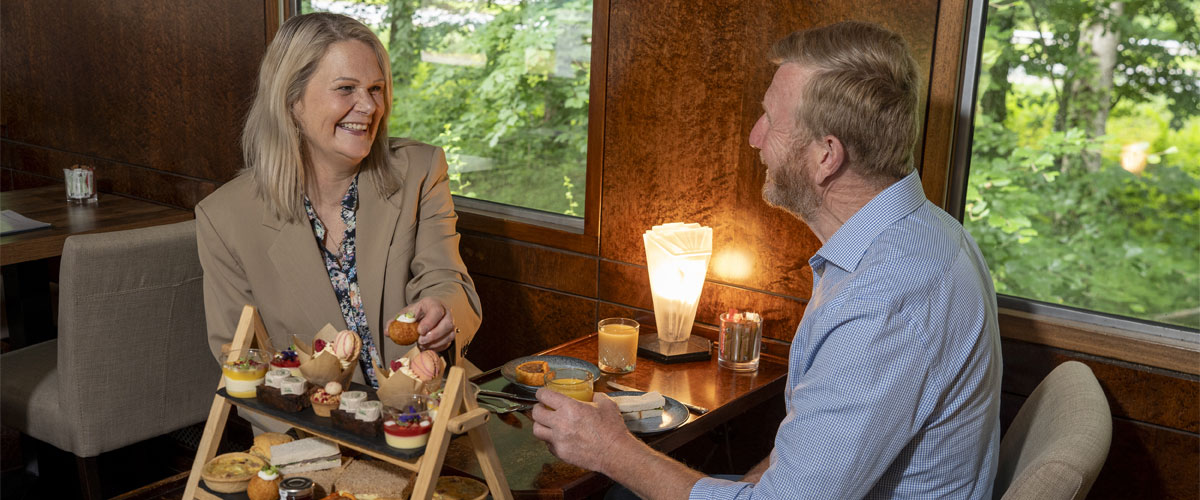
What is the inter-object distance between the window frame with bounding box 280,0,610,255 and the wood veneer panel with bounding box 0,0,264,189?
1133mm

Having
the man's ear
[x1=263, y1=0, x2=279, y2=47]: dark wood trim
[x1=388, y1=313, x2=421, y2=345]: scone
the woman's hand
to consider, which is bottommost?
the woman's hand

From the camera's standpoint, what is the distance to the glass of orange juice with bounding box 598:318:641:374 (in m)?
2.04

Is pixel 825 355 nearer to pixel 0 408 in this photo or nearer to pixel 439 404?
pixel 439 404

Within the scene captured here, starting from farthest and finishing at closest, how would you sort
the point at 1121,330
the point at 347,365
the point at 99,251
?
the point at 99,251 < the point at 1121,330 < the point at 347,365

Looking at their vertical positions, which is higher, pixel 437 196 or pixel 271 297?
pixel 437 196

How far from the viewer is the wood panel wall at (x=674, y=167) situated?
1.94 m

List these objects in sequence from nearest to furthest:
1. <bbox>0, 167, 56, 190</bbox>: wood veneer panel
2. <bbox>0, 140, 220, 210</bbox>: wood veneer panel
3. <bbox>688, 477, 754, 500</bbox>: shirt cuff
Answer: <bbox>688, 477, 754, 500</bbox>: shirt cuff
<bbox>0, 140, 220, 210</bbox>: wood veneer panel
<bbox>0, 167, 56, 190</bbox>: wood veneer panel

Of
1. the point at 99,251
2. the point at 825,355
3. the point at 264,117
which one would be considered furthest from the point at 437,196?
the point at 825,355

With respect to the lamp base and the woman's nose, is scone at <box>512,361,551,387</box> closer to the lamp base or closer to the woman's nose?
the lamp base

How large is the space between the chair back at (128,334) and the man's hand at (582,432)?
4.53ft

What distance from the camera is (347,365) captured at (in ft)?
4.83

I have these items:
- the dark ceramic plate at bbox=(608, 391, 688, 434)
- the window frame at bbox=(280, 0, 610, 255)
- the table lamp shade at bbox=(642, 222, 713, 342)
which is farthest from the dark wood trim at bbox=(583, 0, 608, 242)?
the dark ceramic plate at bbox=(608, 391, 688, 434)

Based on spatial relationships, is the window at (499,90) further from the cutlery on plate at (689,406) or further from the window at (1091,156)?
the window at (1091,156)

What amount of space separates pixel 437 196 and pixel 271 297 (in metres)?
0.47
